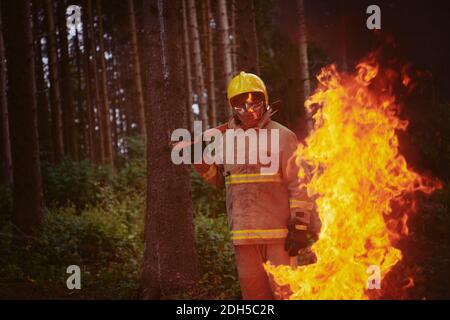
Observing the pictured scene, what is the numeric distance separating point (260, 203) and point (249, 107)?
986 millimetres

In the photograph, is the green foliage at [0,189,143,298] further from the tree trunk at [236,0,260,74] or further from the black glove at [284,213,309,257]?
the tree trunk at [236,0,260,74]

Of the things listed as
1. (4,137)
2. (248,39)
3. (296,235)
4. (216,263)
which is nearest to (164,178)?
(216,263)

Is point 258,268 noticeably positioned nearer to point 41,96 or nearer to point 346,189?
point 346,189

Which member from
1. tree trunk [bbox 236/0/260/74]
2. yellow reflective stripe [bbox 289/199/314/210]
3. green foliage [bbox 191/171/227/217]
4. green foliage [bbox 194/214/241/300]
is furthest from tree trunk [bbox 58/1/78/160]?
yellow reflective stripe [bbox 289/199/314/210]

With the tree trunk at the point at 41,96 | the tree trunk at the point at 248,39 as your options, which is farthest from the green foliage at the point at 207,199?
the tree trunk at the point at 41,96

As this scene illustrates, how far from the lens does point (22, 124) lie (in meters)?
10.8

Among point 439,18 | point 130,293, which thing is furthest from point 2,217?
point 439,18

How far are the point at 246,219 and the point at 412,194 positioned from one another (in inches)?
230

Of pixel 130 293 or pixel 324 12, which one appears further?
pixel 324 12

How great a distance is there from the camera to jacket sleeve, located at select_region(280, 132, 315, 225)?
5109mm

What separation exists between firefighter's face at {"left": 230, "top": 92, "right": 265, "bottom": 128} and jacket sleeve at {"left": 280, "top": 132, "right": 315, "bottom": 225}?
39 centimetres
